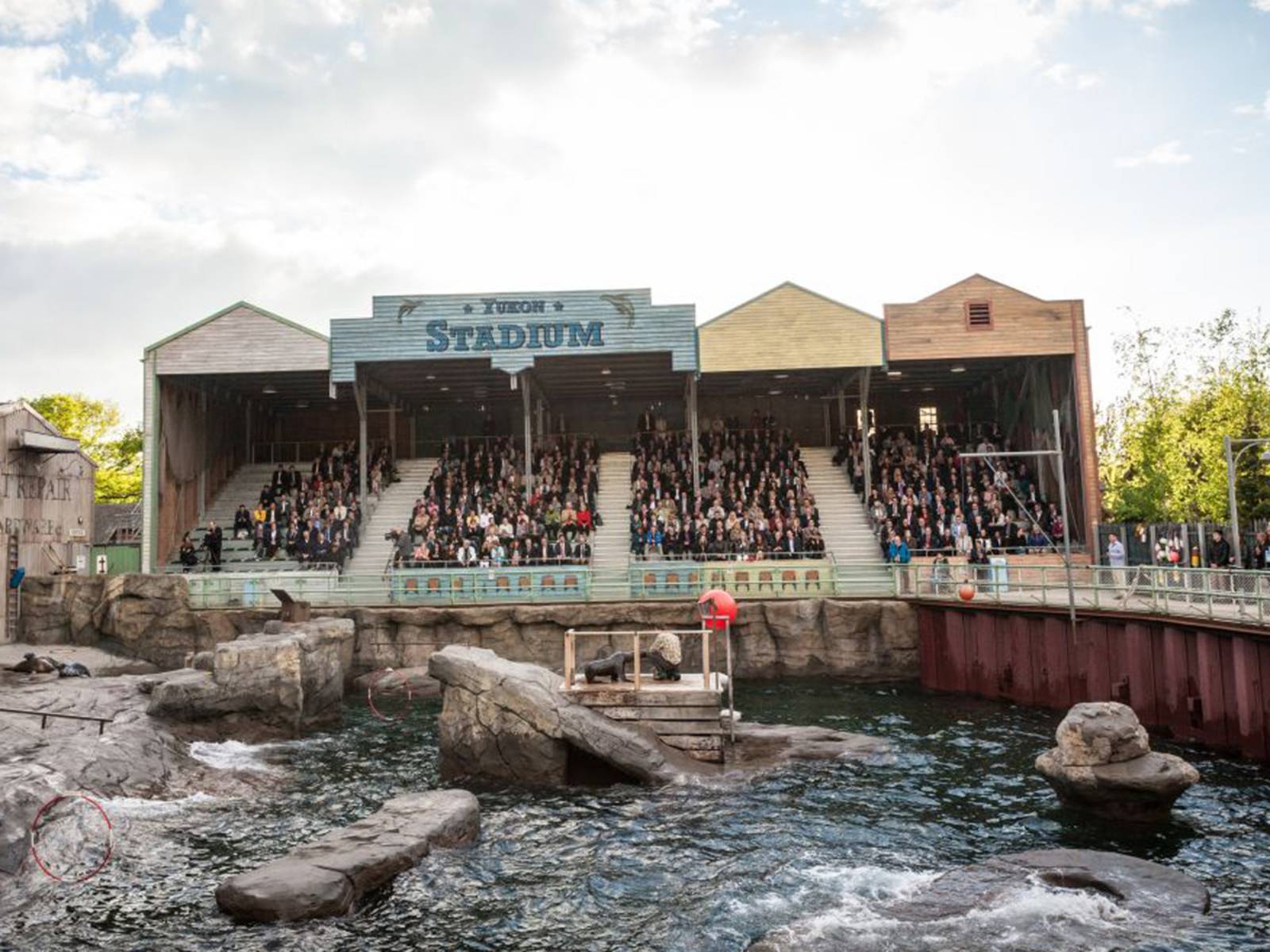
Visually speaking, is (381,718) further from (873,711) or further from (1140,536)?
(1140,536)

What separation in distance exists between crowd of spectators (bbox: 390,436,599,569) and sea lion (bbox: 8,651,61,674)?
10.3m

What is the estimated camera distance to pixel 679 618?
93.4ft

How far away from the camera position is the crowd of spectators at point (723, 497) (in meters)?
32.4

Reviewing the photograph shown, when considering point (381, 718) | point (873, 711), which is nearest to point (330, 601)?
point (381, 718)

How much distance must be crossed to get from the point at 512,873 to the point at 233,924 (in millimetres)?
3370

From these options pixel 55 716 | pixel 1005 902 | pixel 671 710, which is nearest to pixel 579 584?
pixel 671 710

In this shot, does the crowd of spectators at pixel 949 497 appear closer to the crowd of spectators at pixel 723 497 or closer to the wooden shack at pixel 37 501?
the crowd of spectators at pixel 723 497

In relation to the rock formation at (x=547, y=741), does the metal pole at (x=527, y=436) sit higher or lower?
higher

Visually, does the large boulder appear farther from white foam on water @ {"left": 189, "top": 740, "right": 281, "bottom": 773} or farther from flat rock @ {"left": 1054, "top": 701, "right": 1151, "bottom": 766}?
flat rock @ {"left": 1054, "top": 701, "right": 1151, "bottom": 766}

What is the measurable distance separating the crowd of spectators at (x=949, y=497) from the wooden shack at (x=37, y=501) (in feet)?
92.5

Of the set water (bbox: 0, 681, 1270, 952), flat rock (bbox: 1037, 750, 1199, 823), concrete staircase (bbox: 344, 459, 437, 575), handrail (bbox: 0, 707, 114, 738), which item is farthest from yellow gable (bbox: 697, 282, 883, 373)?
handrail (bbox: 0, 707, 114, 738)

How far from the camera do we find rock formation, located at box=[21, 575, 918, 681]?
28000mm

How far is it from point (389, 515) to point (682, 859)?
27505mm

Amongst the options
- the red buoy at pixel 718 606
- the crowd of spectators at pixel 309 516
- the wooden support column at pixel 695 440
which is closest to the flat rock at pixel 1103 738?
the red buoy at pixel 718 606
